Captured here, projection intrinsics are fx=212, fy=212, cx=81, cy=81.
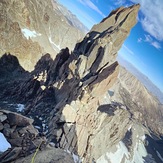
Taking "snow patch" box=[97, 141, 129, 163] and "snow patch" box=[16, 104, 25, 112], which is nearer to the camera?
"snow patch" box=[16, 104, 25, 112]

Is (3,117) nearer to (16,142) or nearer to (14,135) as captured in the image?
(14,135)

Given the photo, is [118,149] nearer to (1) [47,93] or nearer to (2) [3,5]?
(1) [47,93]

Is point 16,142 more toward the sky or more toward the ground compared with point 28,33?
more toward the sky

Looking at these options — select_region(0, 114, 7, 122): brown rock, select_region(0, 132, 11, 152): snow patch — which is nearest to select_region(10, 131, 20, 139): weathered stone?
select_region(0, 132, 11, 152): snow patch

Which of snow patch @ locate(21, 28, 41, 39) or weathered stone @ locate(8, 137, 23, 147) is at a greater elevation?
weathered stone @ locate(8, 137, 23, 147)

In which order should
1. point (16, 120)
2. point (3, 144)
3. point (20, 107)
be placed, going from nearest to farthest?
point (3, 144) < point (16, 120) < point (20, 107)

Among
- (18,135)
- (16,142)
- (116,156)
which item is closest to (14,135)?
(18,135)

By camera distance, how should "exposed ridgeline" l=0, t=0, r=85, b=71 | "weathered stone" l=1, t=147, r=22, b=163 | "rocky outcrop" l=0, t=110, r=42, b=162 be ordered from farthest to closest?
1. "exposed ridgeline" l=0, t=0, r=85, b=71
2. "rocky outcrop" l=0, t=110, r=42, b=162
3. "weathered stone" l=1, t=147, r=22, b=163

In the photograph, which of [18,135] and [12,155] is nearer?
[12,155]

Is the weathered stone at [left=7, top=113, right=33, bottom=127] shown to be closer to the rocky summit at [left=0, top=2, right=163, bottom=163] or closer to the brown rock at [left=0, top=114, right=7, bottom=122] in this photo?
the rocky summit at [left=0, top=2, right=163, bottom=163]

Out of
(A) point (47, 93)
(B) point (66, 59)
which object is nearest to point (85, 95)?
(A) point (47, 93)

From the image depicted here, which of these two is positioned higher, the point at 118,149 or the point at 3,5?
the point at 3,5
